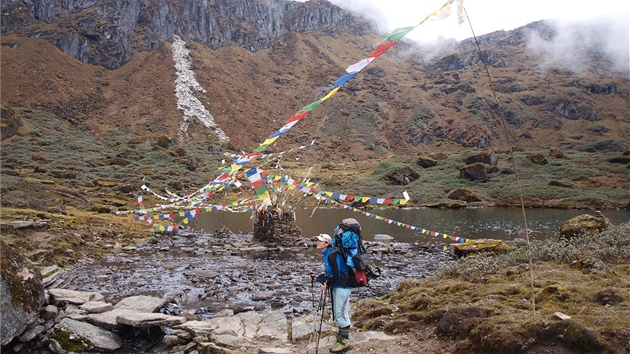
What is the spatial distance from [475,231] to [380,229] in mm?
5568

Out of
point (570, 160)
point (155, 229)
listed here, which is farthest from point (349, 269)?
point (570, 160)

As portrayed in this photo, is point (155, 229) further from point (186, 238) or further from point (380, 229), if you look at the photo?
point (380, 229)

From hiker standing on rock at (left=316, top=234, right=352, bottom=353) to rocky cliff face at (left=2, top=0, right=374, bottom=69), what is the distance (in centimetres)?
9861

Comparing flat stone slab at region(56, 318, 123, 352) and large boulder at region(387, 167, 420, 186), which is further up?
large boulder at region(387, 167, 420, 186)

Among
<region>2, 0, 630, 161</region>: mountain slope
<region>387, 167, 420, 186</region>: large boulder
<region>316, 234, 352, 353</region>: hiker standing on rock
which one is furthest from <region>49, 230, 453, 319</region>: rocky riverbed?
<region>2, 0, 630, 161</region>: mountain slope

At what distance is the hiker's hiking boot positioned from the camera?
17.8ft

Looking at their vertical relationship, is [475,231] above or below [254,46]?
below

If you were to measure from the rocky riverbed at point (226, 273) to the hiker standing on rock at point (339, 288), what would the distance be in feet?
5.20

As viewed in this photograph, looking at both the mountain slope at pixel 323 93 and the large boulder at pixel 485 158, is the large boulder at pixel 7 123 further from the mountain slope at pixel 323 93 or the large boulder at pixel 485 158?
the large boulder at pixel 485 158

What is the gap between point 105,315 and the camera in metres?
6.39

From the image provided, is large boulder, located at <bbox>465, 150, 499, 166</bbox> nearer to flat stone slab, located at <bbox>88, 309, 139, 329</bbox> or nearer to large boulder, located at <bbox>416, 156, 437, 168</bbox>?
large boulder, located at <bbox>416, 156, 437, 168</bbox>

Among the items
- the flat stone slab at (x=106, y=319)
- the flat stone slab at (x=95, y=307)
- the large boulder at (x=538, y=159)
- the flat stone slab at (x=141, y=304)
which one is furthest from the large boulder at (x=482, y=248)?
the large boulder at (x=538, y=159)

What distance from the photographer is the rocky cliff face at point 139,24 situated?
8519cm

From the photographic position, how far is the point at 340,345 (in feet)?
18.0
